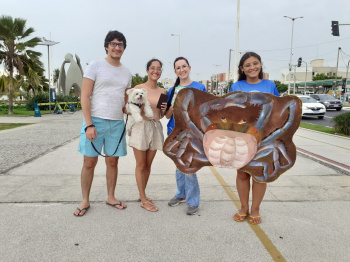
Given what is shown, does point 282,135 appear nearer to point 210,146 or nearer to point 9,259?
point 210,146

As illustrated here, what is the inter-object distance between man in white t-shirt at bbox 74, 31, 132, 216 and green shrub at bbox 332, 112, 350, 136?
10.2 meters

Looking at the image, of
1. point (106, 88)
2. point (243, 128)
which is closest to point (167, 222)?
point (243, 128)

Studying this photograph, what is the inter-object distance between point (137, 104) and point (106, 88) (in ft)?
1.36

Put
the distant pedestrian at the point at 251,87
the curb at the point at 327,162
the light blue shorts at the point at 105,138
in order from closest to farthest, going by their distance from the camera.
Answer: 1. the distant pedestrian at the point at 251,87
2. the light blue shorts at the point at 105,138
3. the curb at the point at 327,162

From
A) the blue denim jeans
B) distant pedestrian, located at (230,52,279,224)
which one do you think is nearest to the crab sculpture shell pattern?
distant pedestrian, located at (230,52,279,224)

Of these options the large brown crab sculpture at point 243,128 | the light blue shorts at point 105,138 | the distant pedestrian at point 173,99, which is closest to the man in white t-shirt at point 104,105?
the light blue shorts at point 105,138

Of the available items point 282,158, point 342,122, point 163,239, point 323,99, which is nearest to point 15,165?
point 163,239

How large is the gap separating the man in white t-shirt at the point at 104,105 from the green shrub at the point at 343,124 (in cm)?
1016

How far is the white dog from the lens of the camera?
3080 mm

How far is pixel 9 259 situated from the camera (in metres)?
2.36

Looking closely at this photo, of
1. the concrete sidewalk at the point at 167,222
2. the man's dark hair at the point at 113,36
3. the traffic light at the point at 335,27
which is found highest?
the traffic light at the point at 335,27

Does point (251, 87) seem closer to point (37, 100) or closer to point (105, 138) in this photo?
point (105, 138)

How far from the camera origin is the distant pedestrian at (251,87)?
9.63ft

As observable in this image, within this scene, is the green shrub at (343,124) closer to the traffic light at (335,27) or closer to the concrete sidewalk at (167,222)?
the concrete sidewalk at (167,222)
